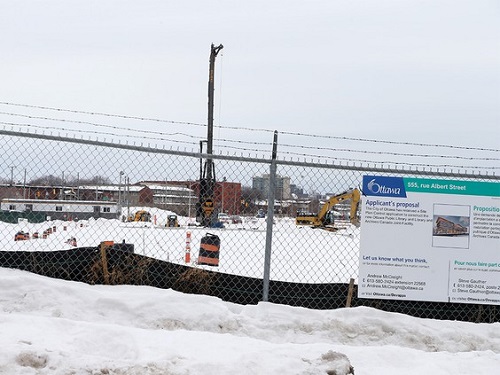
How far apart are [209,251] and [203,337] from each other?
8.24ft

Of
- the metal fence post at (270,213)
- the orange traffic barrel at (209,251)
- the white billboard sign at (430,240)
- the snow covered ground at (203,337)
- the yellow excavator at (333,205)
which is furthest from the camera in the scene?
the yellow excavator at (333,205)

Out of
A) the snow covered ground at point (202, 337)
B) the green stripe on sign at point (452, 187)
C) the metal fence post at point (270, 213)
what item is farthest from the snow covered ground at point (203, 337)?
the green stripe on sign at point (452, 187)

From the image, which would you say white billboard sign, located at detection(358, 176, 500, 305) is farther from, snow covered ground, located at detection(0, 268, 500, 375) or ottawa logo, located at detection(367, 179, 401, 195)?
snow covered ground, located at detection(0, 268, 500, 375)

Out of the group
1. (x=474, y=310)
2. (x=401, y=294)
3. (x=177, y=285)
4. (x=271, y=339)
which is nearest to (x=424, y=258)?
(x=401, y=294)

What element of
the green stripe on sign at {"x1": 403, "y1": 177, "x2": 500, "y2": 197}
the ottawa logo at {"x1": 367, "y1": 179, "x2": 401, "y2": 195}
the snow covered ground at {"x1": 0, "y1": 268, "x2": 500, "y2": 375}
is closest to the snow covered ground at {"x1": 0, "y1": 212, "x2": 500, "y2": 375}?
the snow covered ground at {"x1": 0, "y1": 268, "x2": 500, "y2": 375}

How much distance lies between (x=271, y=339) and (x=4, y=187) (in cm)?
452

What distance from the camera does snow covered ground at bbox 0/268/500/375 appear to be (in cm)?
391

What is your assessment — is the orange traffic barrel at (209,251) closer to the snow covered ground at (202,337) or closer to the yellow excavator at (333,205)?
the snow covered ground at (202,337)

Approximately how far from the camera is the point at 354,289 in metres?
6.09

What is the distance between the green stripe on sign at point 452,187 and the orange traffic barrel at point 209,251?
2.52m

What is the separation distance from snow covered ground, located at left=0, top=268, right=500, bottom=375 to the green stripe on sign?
137 centimetres

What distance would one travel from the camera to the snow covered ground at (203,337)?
3912 mm

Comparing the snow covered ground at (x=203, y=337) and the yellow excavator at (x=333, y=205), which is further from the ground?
the yellow excavator at (x=333, y=205)

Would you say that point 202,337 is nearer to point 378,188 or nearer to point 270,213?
point 270,213
